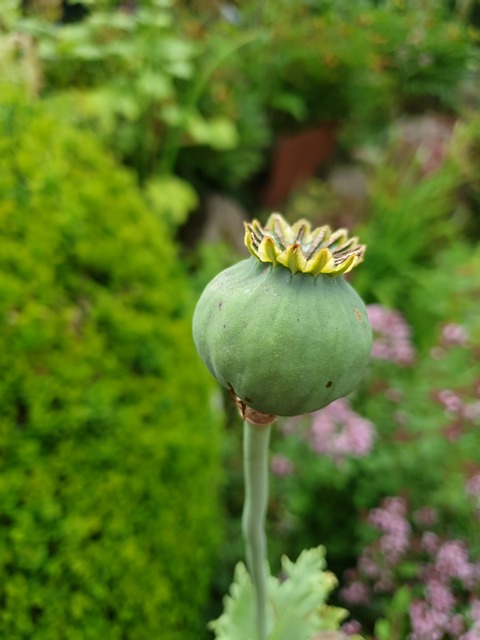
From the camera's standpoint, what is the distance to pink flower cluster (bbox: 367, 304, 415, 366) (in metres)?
1.48

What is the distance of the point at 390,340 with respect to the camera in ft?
5.01

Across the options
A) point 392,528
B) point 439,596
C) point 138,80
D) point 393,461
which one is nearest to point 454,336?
point 393,461

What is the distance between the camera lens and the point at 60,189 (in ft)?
3.72

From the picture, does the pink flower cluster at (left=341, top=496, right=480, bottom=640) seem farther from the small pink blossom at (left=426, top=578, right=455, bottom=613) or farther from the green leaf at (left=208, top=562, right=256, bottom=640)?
the green leaf at (left=208, top=562, right=256, bottom=640)

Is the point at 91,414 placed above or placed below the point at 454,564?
above

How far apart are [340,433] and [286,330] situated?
101cm

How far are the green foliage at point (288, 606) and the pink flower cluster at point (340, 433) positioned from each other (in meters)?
0.48

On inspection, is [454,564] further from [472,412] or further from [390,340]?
[390,340]

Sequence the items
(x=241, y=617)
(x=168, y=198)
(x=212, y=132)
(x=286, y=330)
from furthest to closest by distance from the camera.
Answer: (x=212, y=132) → (x=168, y=198) → (x=241, y=617) → (x=286, y=330)

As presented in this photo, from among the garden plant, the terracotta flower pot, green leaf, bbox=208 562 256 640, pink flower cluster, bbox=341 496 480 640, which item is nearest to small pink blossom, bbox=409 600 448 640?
pink flower cluster, bbox=341 496 480 640

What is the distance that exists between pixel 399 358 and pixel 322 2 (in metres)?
3.06

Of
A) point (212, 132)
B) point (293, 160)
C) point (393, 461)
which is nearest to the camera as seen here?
point (393, 461)

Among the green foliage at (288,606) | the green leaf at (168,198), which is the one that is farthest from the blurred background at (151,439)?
the green leaf at (168,198)

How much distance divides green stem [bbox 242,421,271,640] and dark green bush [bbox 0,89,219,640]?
42cm
